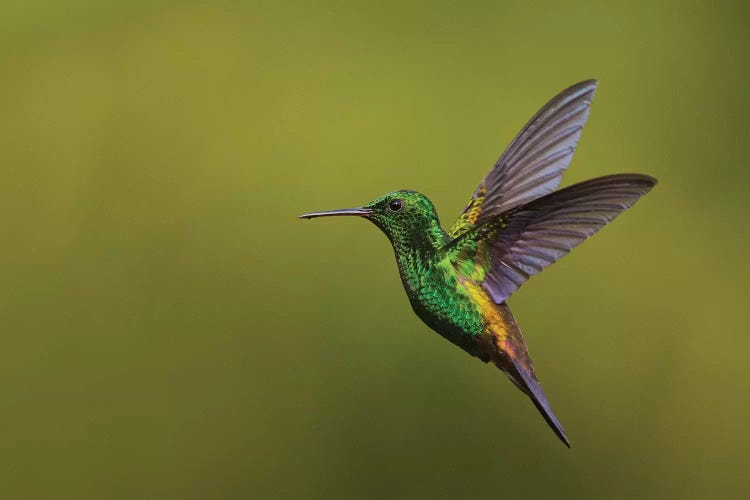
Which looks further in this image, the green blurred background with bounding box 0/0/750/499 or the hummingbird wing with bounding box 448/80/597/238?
the green blurred background with bounding box 0/0/750/499

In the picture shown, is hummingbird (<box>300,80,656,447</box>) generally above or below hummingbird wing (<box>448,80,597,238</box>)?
below

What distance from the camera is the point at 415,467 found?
1769 millimetres

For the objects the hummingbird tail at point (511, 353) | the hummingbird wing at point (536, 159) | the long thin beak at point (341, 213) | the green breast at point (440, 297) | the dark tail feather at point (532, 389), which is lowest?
the dark tail feather at point (532, 389)

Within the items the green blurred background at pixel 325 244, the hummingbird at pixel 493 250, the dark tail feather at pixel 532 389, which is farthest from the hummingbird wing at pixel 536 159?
the green blurred background at pixel 325 244

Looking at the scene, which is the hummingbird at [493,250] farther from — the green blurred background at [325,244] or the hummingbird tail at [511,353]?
the green blurred background at [325,244]

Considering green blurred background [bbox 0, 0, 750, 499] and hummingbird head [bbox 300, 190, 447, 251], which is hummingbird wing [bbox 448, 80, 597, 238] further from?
green blurred background [bbox 0, 0, 750, 499]

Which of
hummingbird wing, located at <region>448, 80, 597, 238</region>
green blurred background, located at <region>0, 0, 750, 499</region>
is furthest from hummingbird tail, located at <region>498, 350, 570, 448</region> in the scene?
green blurred background, located at <region>0, 0, 750, 499</region>

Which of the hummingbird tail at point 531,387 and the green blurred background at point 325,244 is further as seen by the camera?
the green blurred background at point 325,244

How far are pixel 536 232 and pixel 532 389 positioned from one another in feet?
0.32

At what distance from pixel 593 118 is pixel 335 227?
23.1 inches

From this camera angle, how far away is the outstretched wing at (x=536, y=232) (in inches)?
19.5

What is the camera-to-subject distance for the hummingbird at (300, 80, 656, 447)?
0.56 m

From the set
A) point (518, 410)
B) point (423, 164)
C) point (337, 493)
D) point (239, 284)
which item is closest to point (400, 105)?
point (423, 164)

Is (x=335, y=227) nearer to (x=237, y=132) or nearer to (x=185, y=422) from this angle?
(x=237, y=132)
